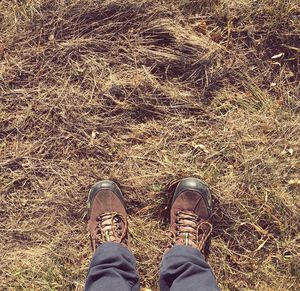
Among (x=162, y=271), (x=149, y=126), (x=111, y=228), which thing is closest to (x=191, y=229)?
(x=162, y=271)

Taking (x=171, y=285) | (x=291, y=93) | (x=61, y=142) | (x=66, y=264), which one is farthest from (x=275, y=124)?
(x=66, y=264)

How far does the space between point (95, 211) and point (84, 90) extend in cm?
83

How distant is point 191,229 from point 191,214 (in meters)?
0.10

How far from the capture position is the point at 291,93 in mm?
2896

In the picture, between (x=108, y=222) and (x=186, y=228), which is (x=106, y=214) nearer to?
(x=108, y=222)

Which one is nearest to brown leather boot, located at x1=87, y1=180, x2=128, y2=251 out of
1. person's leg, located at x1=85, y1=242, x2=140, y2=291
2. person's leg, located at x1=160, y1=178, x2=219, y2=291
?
person's leg, located at x1=85, y1=242, x2=140, y2=291

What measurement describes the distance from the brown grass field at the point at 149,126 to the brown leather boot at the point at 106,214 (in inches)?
2.8

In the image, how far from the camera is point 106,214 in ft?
9.59

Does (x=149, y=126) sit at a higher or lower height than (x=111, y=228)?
higher

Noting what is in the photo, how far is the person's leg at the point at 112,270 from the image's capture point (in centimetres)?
251

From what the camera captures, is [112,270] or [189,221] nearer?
[112,270]

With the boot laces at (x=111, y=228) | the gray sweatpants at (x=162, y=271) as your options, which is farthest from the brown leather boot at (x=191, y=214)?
the boot laces at (x=111, y=228)

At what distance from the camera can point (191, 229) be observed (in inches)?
114

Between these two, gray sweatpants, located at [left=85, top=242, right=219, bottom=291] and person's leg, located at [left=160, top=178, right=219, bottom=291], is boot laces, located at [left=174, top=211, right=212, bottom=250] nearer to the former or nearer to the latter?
person's leg, located at [left=160, top=178, right=219, bottom=291]
